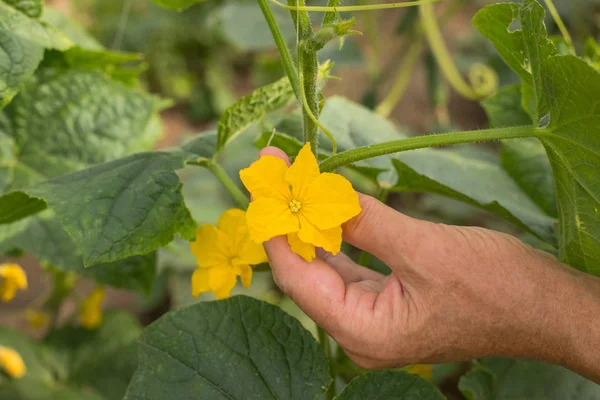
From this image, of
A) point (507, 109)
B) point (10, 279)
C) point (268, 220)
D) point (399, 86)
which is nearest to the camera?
point (268, 220)

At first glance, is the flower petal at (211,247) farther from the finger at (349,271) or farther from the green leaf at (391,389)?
the green leaf at (391,389)

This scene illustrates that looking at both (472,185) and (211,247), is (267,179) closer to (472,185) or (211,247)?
(211,247)

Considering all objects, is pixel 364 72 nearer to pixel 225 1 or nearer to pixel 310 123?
pixel 225 1

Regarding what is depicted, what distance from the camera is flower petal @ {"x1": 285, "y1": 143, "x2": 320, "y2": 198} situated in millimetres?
951

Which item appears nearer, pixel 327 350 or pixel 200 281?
pixel 200 281

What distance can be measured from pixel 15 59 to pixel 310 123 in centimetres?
64

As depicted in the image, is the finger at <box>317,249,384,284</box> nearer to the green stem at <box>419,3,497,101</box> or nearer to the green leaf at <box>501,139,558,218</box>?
the green leaf at <box>501,139,558,218</box>

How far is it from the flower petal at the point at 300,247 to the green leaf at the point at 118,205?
0.86ft

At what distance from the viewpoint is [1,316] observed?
292 centimetres

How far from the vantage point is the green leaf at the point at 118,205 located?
1.09 m

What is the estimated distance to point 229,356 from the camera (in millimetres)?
1161

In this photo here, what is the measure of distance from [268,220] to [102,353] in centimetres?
142

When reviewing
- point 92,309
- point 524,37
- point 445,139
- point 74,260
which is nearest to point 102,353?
point 92,309

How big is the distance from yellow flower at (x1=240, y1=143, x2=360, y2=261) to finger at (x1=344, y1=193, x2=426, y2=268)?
0.04 metres
